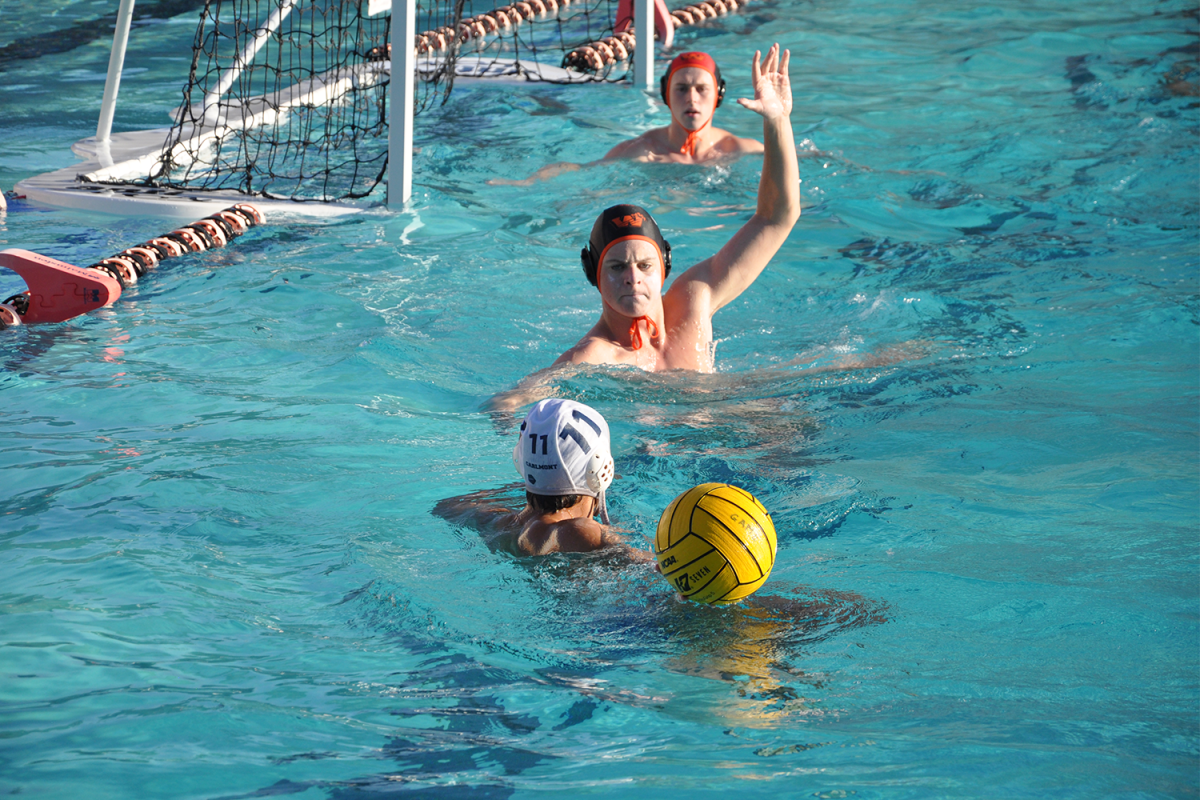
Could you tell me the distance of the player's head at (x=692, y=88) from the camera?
7.70m

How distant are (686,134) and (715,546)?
221 inches

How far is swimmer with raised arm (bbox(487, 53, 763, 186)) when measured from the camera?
7.73 m

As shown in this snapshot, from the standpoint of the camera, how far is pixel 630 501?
3.96m

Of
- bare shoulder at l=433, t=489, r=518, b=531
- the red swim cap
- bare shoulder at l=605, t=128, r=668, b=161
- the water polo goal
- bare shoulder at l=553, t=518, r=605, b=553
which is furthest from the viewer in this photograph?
bare shoulder at l=605, t=128, r=668, b=161

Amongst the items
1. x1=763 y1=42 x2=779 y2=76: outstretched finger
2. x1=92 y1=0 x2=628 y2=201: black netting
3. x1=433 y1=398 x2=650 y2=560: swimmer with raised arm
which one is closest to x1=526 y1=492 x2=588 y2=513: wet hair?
x1=433 y1=398 x2=650 y2=560: swimmer with raised arm

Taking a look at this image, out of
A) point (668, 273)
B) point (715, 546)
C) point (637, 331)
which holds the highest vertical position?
point (668, 273)

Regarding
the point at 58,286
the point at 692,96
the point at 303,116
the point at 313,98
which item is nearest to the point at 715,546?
the point at 58,286

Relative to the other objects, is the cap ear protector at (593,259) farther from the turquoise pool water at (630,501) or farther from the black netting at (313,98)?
the black netting at (313,98)

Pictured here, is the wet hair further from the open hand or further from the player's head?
the player's head

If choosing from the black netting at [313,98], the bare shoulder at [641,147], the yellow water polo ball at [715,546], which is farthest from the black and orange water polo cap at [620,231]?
the bare shoulder at [641,147]

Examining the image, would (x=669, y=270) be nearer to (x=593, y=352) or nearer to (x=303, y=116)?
(x=593, y=352)

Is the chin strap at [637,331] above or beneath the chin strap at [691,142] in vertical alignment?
beneath

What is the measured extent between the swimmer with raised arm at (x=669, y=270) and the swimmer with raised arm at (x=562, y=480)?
4.17ft

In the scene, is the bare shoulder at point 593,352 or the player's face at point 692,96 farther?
the player's face at point 692,96
